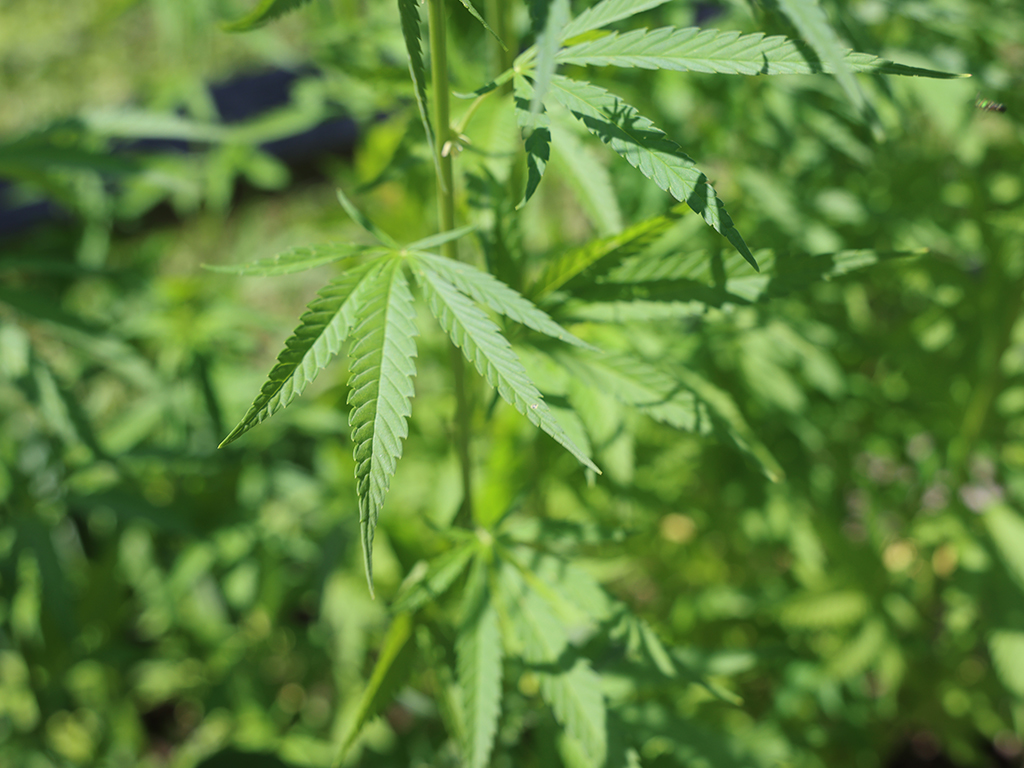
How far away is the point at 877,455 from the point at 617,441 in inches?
41.2

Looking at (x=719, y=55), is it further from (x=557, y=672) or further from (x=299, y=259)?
(x=557, y=672)

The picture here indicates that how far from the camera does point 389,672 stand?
117 cm

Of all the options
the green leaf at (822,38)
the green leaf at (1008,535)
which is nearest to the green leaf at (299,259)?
the green leaf at (822,38)

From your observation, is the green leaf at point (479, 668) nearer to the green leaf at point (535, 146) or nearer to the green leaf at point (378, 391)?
the green leaf at point (378, 391)

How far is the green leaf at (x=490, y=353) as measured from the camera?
766mm

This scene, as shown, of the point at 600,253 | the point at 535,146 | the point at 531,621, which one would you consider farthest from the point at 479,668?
the point at 535,146

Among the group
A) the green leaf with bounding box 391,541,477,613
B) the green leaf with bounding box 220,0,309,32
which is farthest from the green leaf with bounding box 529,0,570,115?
the green leaf with bounding box 391,541,477,613

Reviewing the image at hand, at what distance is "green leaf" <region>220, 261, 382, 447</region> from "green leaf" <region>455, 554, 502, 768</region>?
0.48m

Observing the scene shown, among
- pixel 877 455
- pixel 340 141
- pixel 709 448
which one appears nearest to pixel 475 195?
pixel 709 448

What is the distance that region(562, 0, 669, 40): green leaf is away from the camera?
84 cm

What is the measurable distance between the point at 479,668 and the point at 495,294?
1.75 feet

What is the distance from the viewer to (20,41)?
5250mm

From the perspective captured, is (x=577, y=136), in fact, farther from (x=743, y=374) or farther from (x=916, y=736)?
(x=916, y=736)

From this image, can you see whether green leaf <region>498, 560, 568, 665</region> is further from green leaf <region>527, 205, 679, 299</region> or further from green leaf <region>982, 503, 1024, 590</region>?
green leaf <region>982, 503, 1024, 590</region>
